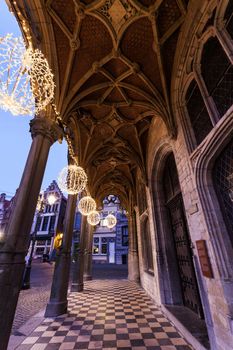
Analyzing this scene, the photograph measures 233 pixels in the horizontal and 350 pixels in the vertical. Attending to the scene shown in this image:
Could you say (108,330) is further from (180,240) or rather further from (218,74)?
(218,74)

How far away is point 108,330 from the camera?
13.3ft

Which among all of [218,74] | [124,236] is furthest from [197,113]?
[124,236]

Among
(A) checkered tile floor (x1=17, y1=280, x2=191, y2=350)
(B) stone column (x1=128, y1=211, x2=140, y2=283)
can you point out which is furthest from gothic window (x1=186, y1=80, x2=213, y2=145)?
(B) stone column (x1=128, y1=211, x2=140, y2=283)

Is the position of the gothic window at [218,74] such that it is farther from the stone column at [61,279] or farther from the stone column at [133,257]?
the stone column at [133,257]

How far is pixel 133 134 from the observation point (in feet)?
28.6

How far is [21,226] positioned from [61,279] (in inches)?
132

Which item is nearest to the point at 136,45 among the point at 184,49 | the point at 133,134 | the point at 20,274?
the point at 184,49

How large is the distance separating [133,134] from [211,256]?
6.73 m

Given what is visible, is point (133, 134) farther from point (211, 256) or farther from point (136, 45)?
point (211, 256)

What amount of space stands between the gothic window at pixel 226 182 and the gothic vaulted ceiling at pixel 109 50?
197 cm

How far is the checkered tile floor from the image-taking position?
3.42 meters

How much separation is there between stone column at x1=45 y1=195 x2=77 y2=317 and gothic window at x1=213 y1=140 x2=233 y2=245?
509 centimetres

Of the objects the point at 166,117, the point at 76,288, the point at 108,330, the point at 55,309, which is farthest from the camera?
the point at 76,288

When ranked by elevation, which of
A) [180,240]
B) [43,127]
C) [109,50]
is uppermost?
[109,50]
